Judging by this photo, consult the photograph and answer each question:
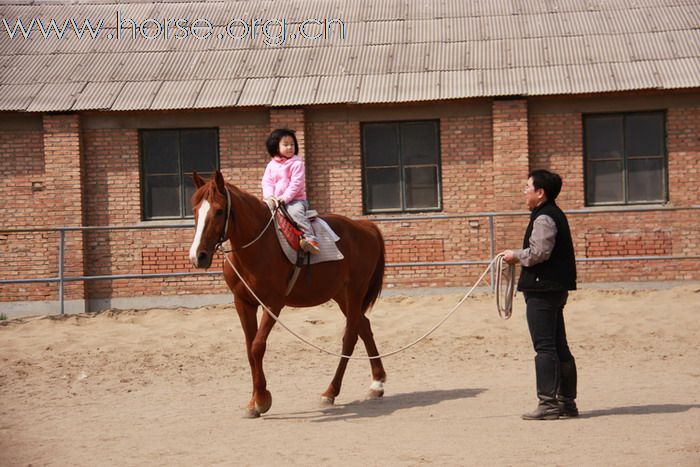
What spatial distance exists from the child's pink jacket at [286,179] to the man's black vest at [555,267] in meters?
2.10

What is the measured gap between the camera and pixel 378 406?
8.07m

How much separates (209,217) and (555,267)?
2699 millimetres

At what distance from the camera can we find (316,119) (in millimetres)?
16391

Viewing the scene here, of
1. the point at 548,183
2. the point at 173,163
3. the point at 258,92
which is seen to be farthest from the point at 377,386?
the point at 173,163

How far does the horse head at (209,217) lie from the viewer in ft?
22.6

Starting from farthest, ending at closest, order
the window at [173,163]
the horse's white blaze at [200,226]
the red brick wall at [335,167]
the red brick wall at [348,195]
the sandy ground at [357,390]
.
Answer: the window at [173,163] → the red brick wall at [335,167] → the red brick wall at [348,195] → the horse's white blaze at [200,226] → the sandy ground at [357,390]

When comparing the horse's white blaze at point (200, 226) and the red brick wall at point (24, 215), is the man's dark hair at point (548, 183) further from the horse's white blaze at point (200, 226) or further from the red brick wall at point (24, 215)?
the red brick wall at point (24, 215)

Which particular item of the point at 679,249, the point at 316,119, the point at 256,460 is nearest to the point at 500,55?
the point at 316,119

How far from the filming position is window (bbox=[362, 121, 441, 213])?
16.5 m

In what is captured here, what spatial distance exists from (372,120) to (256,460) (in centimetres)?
1111

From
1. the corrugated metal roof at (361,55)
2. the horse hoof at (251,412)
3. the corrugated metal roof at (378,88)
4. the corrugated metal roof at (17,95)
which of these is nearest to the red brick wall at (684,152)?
the corrugated metal roof at (361,55)

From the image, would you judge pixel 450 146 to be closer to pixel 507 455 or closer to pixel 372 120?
pixel 372 120

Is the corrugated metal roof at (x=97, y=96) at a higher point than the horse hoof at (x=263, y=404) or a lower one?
higher

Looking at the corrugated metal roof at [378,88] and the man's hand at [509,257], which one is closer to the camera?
the man's hand at [509,257]
